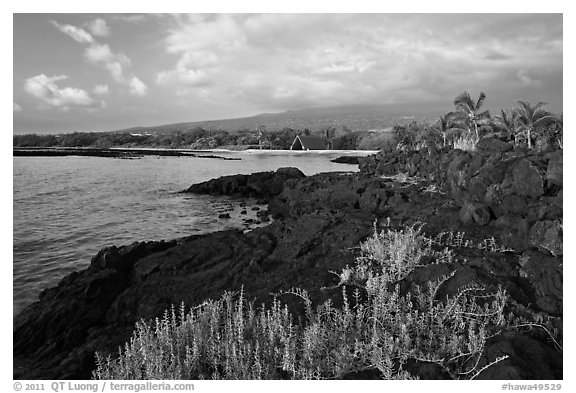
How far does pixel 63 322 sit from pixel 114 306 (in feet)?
3.46

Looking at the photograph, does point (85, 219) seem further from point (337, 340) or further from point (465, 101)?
point (465, 101)

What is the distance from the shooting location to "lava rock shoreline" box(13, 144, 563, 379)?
6879mm

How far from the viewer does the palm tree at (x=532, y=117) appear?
98.9 ft

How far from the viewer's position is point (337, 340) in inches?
243

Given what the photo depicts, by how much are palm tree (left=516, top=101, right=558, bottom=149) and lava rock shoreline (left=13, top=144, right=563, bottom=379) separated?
1973cm

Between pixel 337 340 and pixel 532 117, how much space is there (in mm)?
31347

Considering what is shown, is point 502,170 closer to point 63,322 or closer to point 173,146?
point 63,322

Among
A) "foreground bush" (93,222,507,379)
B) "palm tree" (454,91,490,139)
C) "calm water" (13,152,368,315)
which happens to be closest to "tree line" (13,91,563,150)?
"palm tree" (454,91,490,139)

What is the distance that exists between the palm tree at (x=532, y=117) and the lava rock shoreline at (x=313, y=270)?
19725mm

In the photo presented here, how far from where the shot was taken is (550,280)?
698cm

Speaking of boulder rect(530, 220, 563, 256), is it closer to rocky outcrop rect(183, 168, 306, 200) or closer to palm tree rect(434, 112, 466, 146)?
rocky outcrop rect(183, 168, 306, 200)

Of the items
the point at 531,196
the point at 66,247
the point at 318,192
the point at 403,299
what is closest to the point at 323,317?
the point at 403,299

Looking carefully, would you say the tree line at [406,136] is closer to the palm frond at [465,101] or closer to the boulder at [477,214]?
the palm frond at [465,101]

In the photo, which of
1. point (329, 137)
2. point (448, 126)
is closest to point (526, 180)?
point (448, 126)
